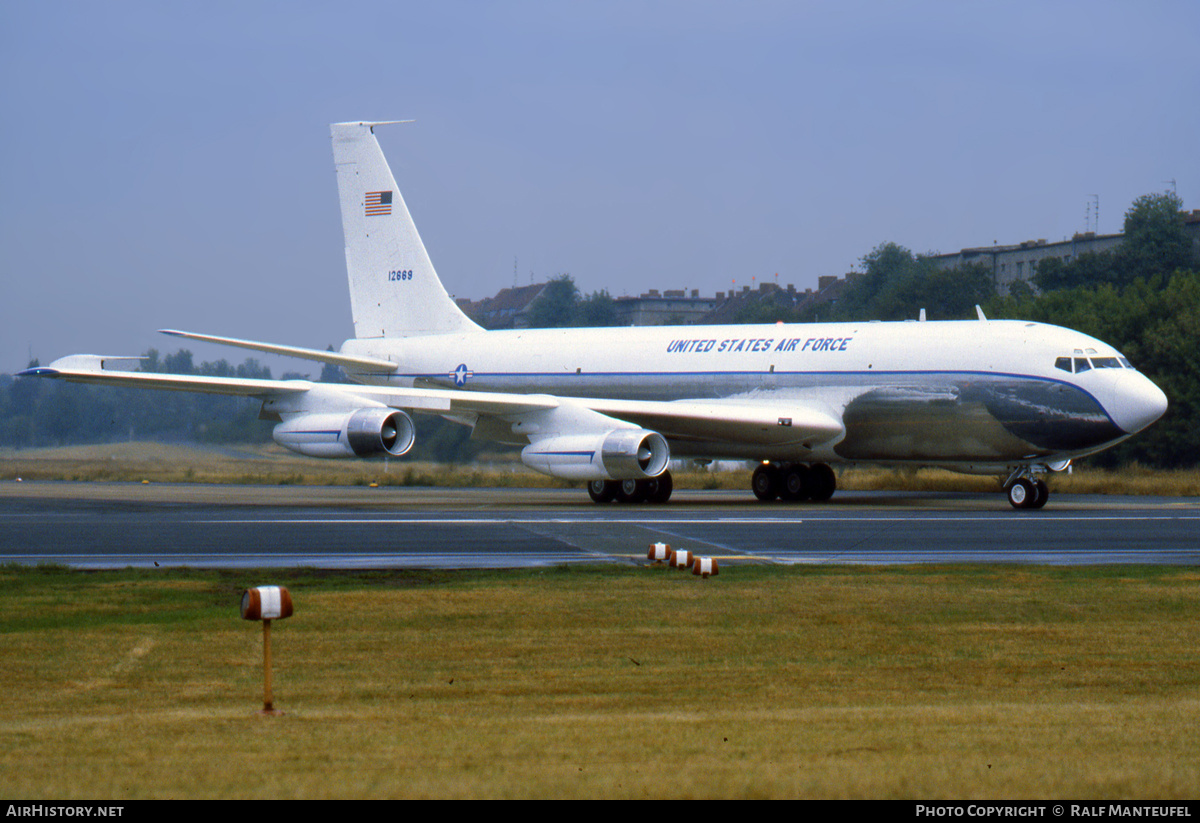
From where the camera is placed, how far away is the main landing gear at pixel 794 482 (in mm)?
30875

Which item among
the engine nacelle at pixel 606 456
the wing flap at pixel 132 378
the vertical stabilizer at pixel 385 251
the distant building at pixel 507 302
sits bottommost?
the engine nacelle at pixel 606 456

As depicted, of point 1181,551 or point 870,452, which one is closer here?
point 1181,551

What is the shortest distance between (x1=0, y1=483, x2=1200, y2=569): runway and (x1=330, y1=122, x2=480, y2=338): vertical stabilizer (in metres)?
5.90

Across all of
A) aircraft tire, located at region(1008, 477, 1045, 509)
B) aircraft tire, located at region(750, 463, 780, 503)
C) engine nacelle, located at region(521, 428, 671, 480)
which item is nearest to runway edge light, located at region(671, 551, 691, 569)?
engine nacelle, located at region(521, 428, 671, 480)

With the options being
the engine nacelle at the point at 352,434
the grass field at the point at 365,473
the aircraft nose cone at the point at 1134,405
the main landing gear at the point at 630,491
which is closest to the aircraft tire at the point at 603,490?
the main landing gear at the point at 630,491

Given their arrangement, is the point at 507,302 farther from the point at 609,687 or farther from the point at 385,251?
the point at 609,687

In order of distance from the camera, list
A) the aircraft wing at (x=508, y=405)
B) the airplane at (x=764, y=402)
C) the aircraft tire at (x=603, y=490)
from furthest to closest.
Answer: the aircraft tire at (x=603, y=490) < the aircraft wing at (x=508, y=405) < the airplane at (x=764, y=402)

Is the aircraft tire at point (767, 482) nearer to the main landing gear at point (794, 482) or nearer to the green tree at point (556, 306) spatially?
the main landing gear at point (794, 482)

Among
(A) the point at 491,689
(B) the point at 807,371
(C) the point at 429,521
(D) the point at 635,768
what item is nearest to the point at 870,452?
(B) the point at 807,371

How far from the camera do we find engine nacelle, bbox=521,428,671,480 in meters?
26.5

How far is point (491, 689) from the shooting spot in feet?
26.8

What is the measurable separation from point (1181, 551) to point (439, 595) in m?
9.90

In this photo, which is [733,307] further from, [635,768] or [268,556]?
[635,768]

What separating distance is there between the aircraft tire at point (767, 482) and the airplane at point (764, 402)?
1.1 inches
